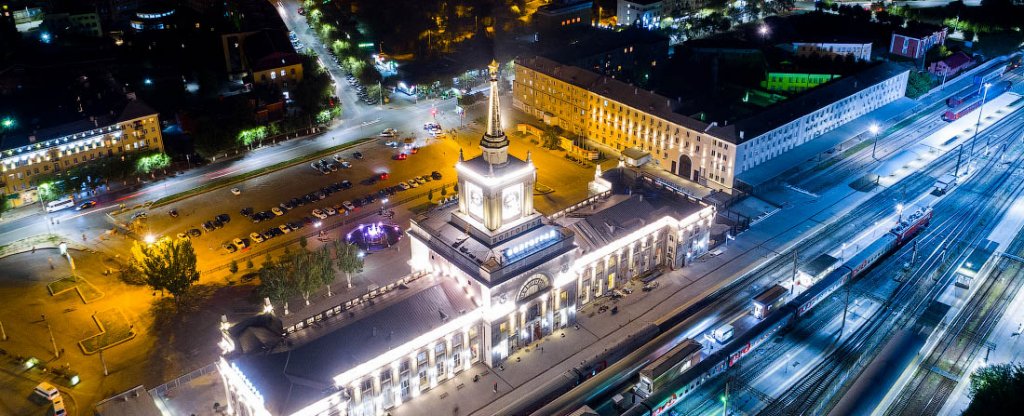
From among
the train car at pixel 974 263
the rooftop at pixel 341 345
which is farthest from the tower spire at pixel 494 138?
the train car at pixel 974 263

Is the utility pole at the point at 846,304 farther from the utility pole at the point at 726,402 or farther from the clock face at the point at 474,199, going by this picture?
the clock face at the point at 474,199

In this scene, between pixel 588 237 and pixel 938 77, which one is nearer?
pixel 588 237

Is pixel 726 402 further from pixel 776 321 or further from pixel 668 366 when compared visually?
pixel 776 321

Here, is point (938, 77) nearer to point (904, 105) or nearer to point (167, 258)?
point (904, 105)

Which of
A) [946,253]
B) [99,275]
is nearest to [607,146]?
[946,253]

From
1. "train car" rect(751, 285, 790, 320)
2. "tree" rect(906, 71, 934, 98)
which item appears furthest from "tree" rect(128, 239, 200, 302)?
"tree" rect(906, 71, 934, 98)

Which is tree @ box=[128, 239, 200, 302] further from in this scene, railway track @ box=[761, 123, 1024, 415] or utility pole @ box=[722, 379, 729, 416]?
railway track @ box=[761, 123, 1024, 415]
